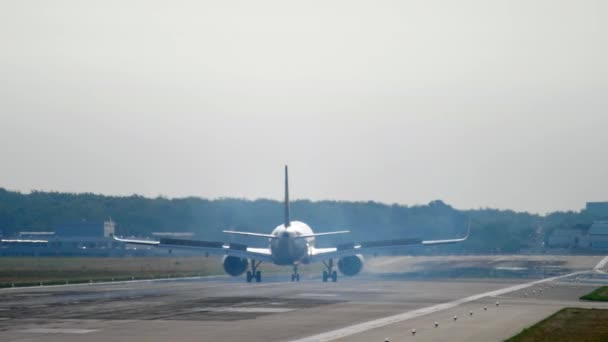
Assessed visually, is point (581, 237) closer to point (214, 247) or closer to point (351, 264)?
point (351, 264)

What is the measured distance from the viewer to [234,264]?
3403 inches

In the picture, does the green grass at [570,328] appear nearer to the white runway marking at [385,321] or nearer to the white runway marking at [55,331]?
the white runway marking at [385,321]

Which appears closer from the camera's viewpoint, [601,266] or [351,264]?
[351,264]

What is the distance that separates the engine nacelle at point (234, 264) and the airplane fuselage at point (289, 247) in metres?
4.51

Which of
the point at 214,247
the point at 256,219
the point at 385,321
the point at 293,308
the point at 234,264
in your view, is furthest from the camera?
the point at 256,219

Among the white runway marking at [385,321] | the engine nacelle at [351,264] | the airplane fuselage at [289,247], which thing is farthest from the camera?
the engine nacelle at [351,264]

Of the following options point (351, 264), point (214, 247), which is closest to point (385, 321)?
point (214, 247)

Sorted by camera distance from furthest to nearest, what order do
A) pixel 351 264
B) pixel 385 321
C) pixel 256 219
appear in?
pixel 256 219 → pixel 351 264 → pixel 385 321

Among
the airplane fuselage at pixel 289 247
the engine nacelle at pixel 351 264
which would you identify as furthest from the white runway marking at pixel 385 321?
the engine nacelle at pixel 351 264

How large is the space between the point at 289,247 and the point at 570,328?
40.9 metres

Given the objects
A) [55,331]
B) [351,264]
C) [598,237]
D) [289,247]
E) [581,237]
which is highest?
[581,237]

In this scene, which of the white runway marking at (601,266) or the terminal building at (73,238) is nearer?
the white runway marking at (601,266)

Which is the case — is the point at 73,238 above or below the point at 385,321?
above

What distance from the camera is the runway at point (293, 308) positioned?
40250 millimetres
